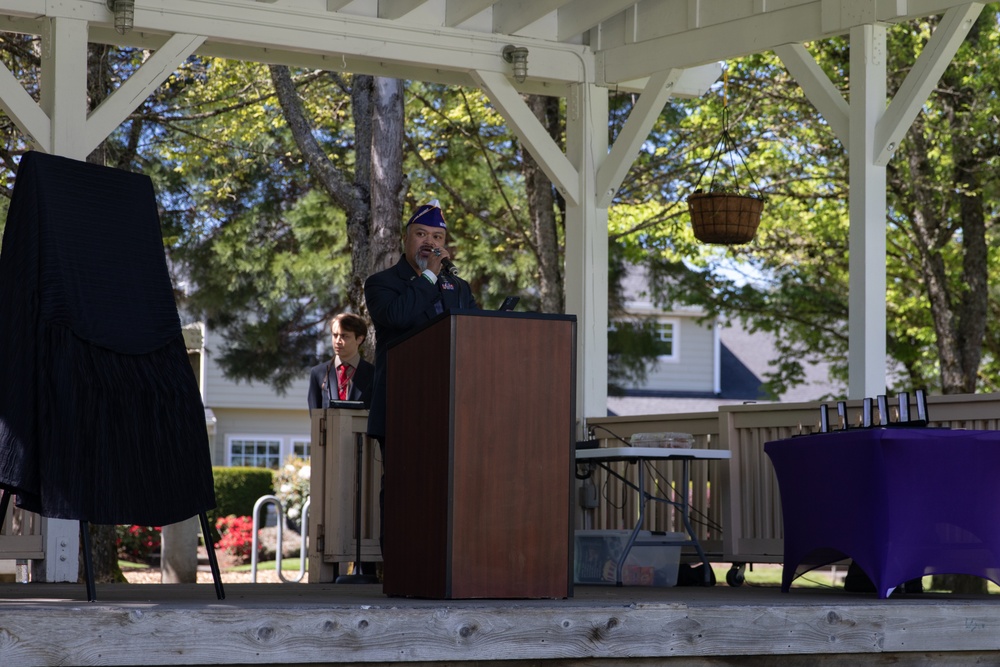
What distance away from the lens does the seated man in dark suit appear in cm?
752

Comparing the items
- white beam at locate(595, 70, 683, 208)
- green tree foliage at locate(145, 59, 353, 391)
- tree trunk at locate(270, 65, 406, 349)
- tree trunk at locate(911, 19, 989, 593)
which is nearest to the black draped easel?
white beam at locate(595, 70, 683, 208)

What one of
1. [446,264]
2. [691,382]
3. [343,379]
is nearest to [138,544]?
[343,379]

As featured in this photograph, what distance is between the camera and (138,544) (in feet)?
53.6

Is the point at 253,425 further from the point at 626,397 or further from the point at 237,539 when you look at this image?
the point at 237,539

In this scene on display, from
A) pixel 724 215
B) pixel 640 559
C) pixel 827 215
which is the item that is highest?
pixel 827 215

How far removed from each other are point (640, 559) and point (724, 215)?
2.10 m

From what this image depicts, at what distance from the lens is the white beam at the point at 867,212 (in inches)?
252

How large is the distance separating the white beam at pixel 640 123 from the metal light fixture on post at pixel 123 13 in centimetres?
271

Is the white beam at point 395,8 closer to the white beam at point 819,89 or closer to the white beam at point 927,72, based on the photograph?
the white beam at point 819,89

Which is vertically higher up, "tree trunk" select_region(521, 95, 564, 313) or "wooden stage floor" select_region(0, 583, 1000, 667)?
"tree trunk" select_region(521, 95, 564, 313)

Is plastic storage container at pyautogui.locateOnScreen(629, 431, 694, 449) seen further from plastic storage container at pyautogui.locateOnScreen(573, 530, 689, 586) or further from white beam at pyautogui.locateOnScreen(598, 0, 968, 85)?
white beam at pyautogui.locateOnScreen(598, 0, 968, 85)

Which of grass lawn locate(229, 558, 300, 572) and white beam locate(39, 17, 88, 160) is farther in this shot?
grass lawn locate(229, 558, 300, 572)

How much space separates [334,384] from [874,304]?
117 inches

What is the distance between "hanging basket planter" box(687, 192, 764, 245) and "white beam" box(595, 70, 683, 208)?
43cm
